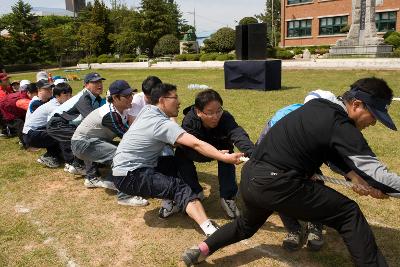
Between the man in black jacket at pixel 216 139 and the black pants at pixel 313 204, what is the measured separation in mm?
1152

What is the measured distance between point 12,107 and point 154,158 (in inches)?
199

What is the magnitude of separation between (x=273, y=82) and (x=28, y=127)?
1057 centimetres

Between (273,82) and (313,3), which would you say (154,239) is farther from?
(313,3)

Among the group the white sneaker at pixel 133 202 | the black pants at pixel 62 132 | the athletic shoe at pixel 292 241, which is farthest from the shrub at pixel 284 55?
the athletic shoe at pixel 292 241

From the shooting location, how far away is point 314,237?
3.62m

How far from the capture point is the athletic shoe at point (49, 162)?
254 inches

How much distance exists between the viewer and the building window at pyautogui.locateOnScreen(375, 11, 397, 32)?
36.1 meters

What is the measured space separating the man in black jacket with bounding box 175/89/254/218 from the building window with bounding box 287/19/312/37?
4228 centimetres

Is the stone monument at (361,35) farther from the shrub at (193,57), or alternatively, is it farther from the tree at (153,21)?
the tree at (153,21)

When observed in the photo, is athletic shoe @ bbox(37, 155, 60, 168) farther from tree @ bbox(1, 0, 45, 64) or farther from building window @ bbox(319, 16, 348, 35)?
tree @ bbox(1, 0, 45, 64)

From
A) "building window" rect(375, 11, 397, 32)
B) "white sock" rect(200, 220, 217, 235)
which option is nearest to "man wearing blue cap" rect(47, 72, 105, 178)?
"white sock" rect(200, 220, 217, 235)

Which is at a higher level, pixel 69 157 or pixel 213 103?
pixel 213 103

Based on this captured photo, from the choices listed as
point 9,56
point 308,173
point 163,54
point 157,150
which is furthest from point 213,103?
point 9,56

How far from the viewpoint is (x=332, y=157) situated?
2607 mm
